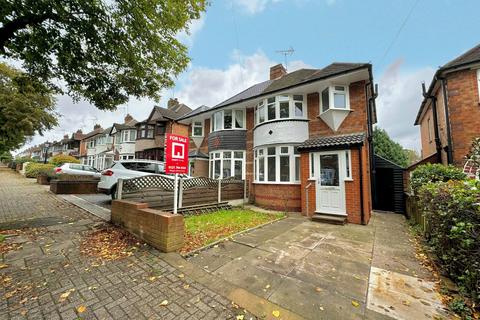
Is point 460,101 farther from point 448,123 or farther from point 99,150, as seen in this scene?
point 99,150

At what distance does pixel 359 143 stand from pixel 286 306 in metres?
6.68

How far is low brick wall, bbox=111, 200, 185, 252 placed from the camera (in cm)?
426

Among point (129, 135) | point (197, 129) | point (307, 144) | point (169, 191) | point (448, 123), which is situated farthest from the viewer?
point (129, 135)

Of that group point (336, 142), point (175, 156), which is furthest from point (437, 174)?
point (175, 156)

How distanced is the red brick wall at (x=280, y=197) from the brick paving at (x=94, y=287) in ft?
21.8

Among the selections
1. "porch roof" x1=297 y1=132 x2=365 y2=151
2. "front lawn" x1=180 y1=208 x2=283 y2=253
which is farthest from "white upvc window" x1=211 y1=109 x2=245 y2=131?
"front lawn" x1=180 y1=208 x2=283 y2=253

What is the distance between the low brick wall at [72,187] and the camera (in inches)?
452

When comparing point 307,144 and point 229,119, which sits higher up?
point 229,119

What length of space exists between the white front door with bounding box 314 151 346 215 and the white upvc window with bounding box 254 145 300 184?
1338mm

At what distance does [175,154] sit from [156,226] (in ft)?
6.21

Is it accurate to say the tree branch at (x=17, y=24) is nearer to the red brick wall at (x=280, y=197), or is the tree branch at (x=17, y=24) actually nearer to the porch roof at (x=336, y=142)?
the porch roof at (x=336, y=142)

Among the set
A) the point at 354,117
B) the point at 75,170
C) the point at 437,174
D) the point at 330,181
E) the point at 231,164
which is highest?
the point at 354,117

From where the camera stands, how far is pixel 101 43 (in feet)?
19.0

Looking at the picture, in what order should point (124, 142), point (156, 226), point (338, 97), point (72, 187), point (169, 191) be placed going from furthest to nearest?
point (124, 142) < point (72, 187) < point (338, 97) < point (169, 191) < point (156, 226)
